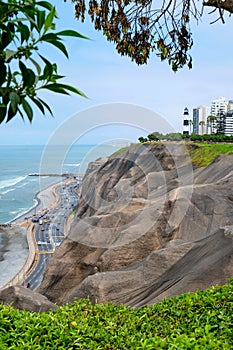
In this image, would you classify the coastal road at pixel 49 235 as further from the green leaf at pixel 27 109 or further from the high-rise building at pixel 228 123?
the high-rise building at pixel 228 123

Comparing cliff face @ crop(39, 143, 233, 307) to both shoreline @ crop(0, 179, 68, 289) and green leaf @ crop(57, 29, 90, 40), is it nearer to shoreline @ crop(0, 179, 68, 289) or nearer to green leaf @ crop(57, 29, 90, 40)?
green leaf @ crop(57, 29, 90, 40)

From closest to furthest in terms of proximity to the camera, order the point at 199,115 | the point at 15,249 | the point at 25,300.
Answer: the point at 25,300 → the point at 15,249 → the point at 199,115

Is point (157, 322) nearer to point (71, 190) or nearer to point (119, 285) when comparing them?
point (119, 285)

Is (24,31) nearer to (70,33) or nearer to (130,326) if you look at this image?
(70,33)

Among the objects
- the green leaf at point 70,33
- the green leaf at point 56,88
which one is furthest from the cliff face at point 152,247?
the green leaf at point 70,33

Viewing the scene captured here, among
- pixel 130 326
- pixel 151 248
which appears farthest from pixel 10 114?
pixel 151 248
